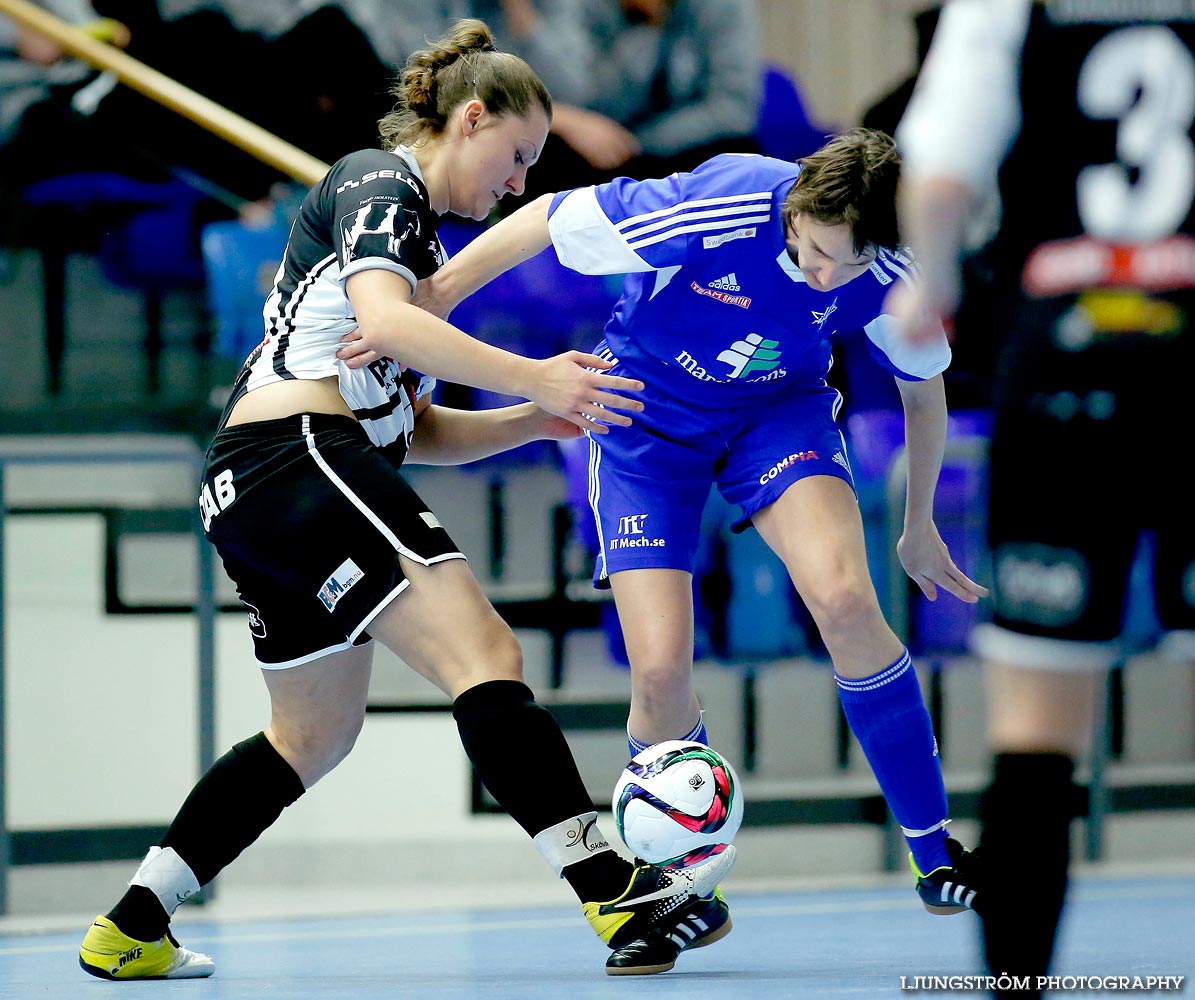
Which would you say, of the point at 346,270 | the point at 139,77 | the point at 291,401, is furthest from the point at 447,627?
the point at 139,77

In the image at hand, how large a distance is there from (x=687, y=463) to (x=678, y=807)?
725 mm

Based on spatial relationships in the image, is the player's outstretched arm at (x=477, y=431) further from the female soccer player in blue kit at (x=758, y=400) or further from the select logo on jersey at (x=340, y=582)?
the select logo on jersey at (x=340, y=582)

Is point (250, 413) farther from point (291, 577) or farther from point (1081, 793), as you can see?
point (1081, 793)

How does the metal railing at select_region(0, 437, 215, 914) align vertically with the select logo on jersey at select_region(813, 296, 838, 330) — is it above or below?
below

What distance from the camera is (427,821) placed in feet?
16.2

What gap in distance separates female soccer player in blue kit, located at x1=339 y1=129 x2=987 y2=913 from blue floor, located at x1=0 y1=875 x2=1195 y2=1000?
31cm

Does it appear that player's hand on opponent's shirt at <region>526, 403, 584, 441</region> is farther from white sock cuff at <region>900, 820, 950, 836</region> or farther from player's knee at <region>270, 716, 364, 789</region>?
white sock cuff at <region>900, 820, 950, 836</region>

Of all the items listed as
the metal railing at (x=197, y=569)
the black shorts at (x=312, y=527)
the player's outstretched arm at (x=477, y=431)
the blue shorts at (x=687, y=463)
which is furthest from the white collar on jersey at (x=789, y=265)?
the metal railing at (x=197, y=569)

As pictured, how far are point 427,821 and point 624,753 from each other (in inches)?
24.7

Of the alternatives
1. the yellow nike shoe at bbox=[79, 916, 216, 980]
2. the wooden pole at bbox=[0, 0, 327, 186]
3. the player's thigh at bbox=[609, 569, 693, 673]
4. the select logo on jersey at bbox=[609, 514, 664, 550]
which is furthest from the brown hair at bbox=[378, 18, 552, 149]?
the wooden pole at bbox=[0, 0, 327, 186]

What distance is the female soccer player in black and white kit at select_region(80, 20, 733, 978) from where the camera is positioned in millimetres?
2812

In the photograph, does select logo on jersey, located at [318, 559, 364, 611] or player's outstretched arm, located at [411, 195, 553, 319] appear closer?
select logo on jersey, located at [318, 559, 364, 611]

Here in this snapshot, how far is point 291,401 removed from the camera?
300cm

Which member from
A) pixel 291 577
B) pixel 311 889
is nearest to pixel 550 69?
pixel 311 889
